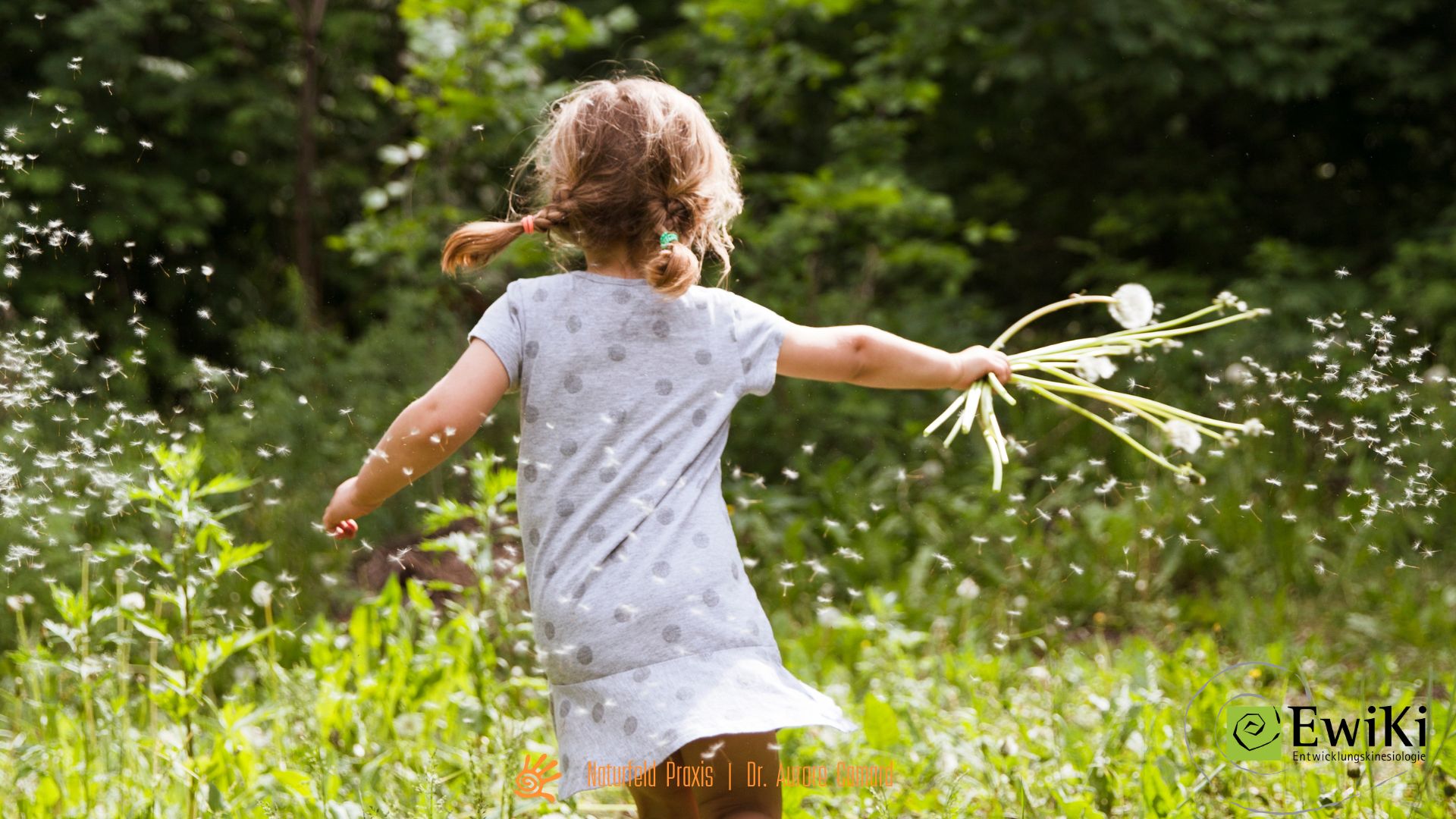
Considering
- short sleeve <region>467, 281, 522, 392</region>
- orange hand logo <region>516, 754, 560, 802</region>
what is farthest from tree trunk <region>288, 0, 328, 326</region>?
short sleeve <region>467, 281, 522, 392</region>

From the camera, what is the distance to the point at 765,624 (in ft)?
5.64

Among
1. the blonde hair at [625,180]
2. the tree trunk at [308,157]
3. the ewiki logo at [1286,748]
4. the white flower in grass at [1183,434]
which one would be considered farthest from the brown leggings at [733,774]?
the tree trunk at [308,157]

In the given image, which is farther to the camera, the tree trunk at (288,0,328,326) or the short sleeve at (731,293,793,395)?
the tree trunk at (288,0,328,326)

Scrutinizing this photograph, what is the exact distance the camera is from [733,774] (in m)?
1.63

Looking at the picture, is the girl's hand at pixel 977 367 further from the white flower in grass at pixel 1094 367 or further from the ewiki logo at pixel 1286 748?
the ewiki logo at pixel 1286 748

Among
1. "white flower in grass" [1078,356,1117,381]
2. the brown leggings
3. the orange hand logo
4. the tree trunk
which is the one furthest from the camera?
the tree trunk

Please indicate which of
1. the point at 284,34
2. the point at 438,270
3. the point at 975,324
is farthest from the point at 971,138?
the point at 284,34

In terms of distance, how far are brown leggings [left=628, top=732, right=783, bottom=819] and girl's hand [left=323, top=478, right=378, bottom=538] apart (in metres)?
0.58

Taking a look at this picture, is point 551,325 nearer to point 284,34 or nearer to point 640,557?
point 640,557

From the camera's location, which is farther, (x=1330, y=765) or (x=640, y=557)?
(x=1330, y=765)

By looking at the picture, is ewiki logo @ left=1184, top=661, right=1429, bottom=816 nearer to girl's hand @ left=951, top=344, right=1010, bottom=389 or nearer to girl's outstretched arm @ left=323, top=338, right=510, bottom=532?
girl's hand @ left=951, top=344, right=1010, bottom=389

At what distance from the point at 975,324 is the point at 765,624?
14.0 feet

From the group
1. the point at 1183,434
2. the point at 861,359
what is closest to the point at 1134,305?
the point at 1183,434

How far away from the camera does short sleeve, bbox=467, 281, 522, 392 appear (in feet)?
5.60
